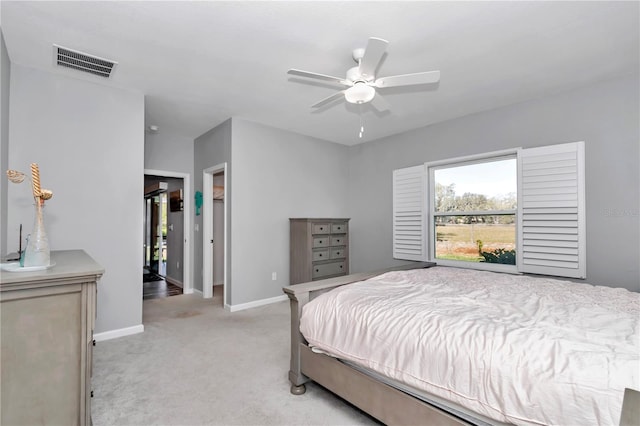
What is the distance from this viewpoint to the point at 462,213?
4.01m

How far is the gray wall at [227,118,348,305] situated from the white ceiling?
0.93 metres

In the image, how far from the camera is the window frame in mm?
3545

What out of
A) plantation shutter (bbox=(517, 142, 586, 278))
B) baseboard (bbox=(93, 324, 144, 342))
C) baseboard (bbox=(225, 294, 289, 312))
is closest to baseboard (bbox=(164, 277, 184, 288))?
baseboard (bbox=(225, 294, 289, 312))

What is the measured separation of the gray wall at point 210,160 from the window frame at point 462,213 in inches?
108

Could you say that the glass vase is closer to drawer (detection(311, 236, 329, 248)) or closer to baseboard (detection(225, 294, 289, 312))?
baseboard (detection(225, 294, 289, 312))

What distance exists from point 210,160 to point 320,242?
205cm

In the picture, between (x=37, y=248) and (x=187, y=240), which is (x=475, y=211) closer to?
(x=37, y=248)

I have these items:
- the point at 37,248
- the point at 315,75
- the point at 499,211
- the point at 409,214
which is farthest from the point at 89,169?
the point at 499,211

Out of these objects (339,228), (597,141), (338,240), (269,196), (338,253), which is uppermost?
(597,141)

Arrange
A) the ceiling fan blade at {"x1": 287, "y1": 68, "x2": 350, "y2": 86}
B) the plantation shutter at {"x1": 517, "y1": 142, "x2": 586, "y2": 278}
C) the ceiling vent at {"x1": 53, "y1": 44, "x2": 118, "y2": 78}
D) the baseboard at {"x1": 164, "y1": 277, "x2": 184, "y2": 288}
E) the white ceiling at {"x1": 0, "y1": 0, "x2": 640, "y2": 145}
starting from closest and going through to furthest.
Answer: the white ceiling at {"x1": 0, "y1": 0, "x2": 640, "y2": 145} → the ceiling fan blade at {"x1": 287, "y1": 68, "x2": 350, "y2": 86} → the ceiling vent at {"x1": 53, "y1": 44, "x2": 118, "y2": 78} → the plantation shutter at {"x1": 517, "y1": 142, "x2": 586, "y2": 278} → the baseboard at {"x1": 164, "y1": 277, "x2": 184, "y2": 288}

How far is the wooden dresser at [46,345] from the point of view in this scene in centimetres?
130

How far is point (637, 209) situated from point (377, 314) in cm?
284

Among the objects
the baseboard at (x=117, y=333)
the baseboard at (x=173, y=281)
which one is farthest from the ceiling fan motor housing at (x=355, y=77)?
the baseboard at (x=173, y=281)

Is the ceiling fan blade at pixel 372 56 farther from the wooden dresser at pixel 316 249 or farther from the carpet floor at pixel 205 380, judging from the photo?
the wooden dresser at pixel 316 249
